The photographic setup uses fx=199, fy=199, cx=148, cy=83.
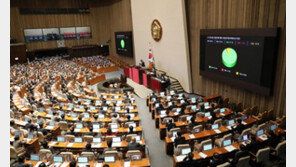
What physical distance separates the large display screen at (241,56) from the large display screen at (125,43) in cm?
1508

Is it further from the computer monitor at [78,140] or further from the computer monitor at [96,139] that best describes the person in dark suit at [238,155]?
the computer monitor at [78,140]

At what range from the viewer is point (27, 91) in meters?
19.4

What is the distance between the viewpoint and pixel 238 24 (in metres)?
12.2

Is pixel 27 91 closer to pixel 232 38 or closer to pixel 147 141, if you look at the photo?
pixel 147 141

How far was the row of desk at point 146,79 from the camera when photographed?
17911 mm

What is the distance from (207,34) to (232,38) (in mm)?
2342

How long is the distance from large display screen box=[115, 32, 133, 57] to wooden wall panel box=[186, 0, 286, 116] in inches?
521

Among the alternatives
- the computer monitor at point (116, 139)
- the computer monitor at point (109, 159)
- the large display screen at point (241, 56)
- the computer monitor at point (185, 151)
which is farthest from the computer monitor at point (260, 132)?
the computer monitor at point (109, 159)

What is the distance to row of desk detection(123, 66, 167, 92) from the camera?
17.9m

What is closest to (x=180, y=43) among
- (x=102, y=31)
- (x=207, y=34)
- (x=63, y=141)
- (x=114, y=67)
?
(x=207, y=34)

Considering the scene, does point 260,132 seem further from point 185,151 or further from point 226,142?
point 185,151

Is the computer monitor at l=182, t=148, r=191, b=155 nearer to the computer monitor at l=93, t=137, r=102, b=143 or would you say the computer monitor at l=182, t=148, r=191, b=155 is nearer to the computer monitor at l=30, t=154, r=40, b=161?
the computer monitor at l=93, t=137, r=102, b=143

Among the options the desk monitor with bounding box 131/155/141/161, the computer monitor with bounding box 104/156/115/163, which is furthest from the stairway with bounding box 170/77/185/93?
the computer monitor with bounding box 104/156/115/163

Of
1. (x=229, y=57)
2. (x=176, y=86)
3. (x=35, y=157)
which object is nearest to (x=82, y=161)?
(x=35, y=157)
